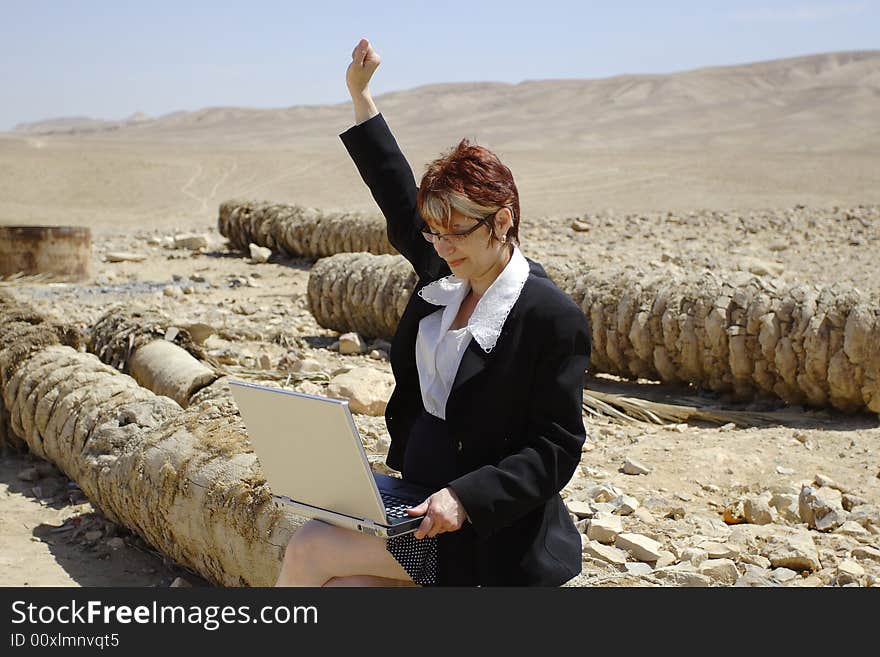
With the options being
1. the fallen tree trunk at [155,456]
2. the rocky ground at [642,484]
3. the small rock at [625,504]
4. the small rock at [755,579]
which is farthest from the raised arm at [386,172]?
the small rock at [625,504]

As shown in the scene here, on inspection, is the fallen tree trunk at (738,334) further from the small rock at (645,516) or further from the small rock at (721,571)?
the small rock at (721,571)

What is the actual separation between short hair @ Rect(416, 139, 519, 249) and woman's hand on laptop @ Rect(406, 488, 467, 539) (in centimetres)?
67

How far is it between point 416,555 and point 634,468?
2.40 meters

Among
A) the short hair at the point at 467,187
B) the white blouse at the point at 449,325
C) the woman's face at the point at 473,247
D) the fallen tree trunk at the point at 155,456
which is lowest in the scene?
the fallen tree trunk at the point at 155,456

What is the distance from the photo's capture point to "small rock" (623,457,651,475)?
474cm

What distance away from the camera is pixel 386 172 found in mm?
2971

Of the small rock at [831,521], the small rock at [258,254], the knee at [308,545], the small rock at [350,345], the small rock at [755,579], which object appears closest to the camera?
the knee at [308,545]

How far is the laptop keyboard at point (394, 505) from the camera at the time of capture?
2.45m

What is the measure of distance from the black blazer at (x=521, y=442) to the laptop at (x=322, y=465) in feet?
0.59

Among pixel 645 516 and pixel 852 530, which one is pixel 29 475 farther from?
pixel 852 530

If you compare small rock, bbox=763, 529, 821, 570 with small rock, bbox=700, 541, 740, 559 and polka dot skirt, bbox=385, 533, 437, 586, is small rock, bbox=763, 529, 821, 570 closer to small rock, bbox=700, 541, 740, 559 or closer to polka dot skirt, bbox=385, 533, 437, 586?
small rock, bbox=700, 541, 740, 559

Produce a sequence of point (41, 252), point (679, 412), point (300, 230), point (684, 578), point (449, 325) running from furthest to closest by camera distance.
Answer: point (300, 230)
point (41, 252)
point (679, 412)
point (684, 578)
point (449, 325)

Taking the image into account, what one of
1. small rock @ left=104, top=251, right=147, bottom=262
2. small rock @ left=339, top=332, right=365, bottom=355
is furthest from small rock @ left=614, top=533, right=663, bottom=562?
small rock @ left=104, top=251, right=147, bottom=262

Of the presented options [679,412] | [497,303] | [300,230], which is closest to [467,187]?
[497,303]
